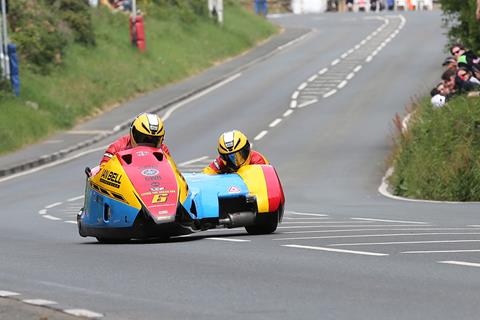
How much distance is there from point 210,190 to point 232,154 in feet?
3.84

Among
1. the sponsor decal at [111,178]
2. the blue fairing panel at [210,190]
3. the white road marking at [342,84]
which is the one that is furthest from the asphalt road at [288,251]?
the white road marking at [342,84]

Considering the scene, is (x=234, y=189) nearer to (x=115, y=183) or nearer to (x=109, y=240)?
(x=109, y=240)

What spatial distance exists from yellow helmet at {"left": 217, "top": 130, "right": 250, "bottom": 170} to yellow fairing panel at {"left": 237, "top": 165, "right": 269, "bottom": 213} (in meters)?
0.36

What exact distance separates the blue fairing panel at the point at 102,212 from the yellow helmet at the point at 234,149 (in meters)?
1.96

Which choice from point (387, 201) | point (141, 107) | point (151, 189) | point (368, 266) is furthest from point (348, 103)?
point (368, 266)

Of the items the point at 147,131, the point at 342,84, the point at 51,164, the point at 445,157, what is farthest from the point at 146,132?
the point at 342,84

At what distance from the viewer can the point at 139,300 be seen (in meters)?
10.2

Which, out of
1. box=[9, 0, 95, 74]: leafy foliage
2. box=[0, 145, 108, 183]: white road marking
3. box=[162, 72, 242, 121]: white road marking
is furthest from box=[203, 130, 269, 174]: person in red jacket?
box=[9, 0, 95, 74]: leafy foliage

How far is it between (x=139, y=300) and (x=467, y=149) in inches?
642

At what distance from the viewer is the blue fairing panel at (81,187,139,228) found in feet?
51.2

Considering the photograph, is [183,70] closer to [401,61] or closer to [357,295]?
[401,61]

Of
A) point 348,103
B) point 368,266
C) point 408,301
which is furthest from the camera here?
point 348,103

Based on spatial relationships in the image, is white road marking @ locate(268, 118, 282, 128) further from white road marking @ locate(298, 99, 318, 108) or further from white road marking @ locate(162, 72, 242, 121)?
white road marking @ locate(162, 72, 242, 121)

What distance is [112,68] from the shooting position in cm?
5603
